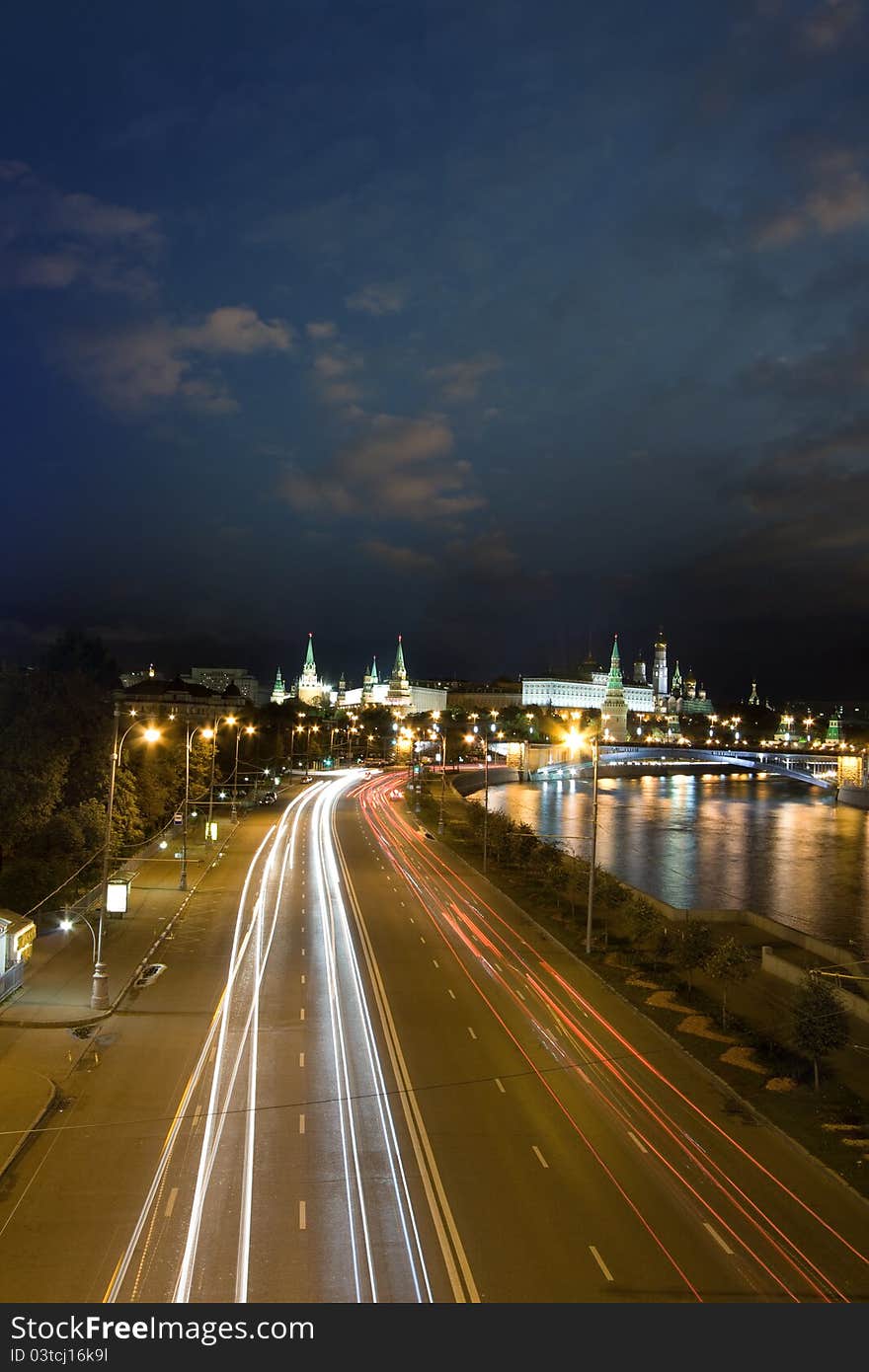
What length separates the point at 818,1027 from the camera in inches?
721

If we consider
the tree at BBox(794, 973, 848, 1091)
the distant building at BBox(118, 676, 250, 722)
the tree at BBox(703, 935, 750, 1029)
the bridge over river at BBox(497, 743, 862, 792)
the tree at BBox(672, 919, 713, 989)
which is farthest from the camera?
the bridge over river at BBox(497, 743, 862, 792)

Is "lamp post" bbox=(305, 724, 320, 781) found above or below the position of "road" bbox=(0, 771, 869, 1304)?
above

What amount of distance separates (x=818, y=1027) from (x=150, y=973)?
17.6m

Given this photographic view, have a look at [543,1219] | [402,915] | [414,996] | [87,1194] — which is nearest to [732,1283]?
[543,1219]

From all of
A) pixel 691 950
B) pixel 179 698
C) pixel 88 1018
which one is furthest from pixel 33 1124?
pixel 179 698

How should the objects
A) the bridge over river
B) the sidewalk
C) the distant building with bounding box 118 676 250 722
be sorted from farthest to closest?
the bridge over river → the distant building with bounding box 118 676 250 722 → the sidewalk

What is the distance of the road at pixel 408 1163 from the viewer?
37.2 ft

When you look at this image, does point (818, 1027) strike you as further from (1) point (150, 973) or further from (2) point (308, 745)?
(2) point (308, 745)

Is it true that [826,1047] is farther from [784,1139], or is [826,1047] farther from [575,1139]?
[575,1139]

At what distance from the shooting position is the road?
37.2ft

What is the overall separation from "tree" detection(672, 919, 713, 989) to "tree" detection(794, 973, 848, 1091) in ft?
21.1

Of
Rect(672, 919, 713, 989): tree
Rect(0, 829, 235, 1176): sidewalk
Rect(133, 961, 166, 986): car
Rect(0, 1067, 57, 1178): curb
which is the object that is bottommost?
Rect(133, 961, 166, 986): car

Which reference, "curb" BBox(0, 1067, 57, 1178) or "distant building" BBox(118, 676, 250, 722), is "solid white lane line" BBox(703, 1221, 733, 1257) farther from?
"distant building" BBox(118, 676, 250, 722)

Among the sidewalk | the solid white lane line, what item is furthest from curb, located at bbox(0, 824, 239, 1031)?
the solid white lane line
